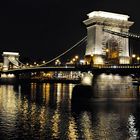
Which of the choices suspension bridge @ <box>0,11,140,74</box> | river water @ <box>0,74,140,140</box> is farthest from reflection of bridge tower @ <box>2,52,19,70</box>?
river water @ <box>0,74,140,140</box>

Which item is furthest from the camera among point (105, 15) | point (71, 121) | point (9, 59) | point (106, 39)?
point (9, 59)

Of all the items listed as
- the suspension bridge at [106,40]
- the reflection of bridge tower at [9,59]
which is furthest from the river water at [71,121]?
the reflection of bridge tower at [9,59]

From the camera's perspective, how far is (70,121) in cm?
3142

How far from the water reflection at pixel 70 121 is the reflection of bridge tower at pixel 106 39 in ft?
41.9

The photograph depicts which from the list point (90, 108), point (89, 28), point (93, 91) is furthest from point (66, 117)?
point (89, 28)

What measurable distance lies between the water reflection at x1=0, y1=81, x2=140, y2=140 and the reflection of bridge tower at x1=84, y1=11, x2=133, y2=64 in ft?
41.9

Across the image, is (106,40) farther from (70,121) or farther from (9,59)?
(9,59)

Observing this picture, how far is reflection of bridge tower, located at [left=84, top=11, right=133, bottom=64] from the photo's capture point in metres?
53.7

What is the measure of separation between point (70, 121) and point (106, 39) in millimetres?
25723

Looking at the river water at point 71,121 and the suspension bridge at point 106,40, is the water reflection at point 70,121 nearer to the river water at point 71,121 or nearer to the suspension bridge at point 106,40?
the river water at point 71,121

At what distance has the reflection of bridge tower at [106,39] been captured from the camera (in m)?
53.7

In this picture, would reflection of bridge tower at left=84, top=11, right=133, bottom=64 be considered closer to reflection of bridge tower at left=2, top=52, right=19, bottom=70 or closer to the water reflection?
the water reflection

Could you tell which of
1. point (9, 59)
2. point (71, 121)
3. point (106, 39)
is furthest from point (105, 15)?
point (9, 59)

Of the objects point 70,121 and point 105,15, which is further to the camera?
point 105,15
